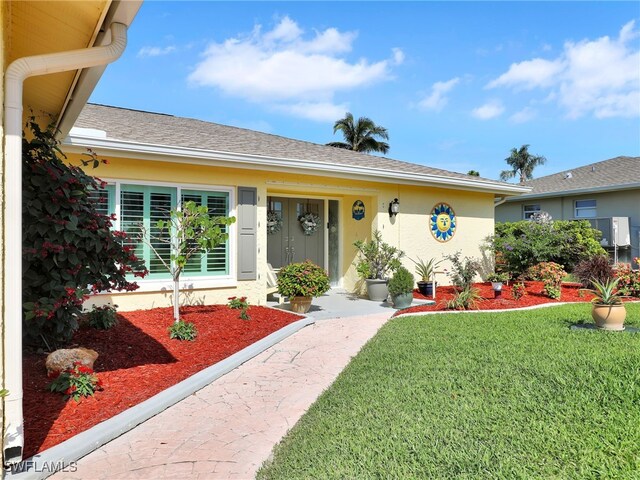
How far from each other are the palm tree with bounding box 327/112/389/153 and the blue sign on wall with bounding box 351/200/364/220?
24865 millimetres

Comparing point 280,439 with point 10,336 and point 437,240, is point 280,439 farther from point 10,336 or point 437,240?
point 437,240

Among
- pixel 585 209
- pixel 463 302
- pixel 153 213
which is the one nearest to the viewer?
pixel 153 213

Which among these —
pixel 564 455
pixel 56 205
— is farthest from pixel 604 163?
pixel 56 205

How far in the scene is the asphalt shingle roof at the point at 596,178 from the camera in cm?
1716

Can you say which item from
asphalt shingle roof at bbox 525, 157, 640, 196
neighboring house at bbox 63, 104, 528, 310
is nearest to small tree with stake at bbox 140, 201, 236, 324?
neighboring house at bbox 63, 104, 528, 310

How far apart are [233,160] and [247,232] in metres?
1.50

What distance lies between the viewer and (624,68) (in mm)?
12664

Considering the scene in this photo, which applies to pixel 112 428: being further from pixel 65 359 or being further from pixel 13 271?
pixel 13 271

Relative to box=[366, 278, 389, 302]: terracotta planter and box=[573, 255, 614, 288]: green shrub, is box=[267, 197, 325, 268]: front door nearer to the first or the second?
box=[366, 278, 389, 302]: terracotta planter

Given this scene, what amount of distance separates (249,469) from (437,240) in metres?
9.59

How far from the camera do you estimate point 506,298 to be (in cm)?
969

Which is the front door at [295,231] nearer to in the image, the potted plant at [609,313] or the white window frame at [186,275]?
the white window frame at [186,275]

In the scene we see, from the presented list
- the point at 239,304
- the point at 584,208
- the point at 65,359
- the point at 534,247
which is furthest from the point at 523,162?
the point at 65,359

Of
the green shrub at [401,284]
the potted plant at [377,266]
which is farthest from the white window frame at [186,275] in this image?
the green shrub at [401,284]
